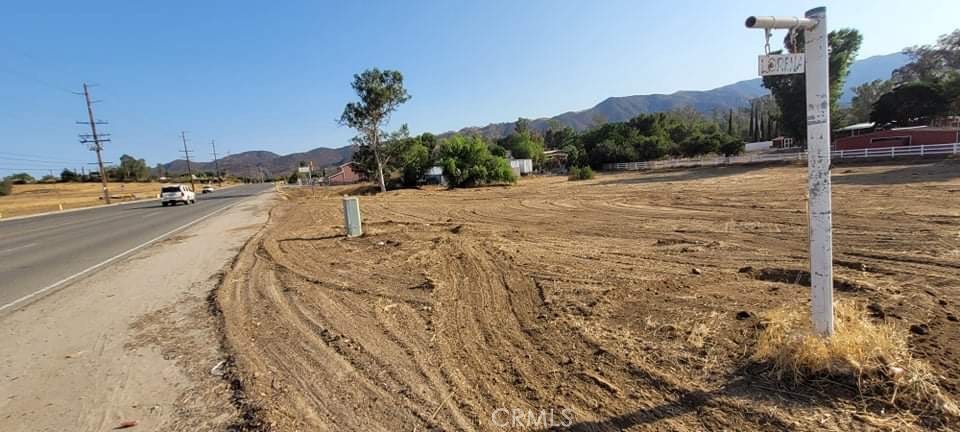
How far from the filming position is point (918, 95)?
49531mm

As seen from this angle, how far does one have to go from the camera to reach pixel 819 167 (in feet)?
10.4

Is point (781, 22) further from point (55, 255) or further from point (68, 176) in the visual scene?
point (68, 176)

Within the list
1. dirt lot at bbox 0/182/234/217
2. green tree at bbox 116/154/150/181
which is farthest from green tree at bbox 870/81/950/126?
green tree at bbox 116/154/150/181

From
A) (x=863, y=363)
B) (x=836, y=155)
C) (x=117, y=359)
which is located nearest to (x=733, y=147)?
(x=836, y=155)

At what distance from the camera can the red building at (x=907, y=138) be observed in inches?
1487

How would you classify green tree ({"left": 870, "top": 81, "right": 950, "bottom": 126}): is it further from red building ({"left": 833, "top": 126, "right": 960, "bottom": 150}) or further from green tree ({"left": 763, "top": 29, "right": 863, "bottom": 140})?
red building ({"left": 833, "top": 126, "right": 960, "bottom": 150})

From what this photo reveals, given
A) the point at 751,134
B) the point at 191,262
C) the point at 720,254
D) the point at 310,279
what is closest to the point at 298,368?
the point at 310,279

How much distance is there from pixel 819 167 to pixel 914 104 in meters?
66.5

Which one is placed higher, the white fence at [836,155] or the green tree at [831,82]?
the green tree at [831,82]

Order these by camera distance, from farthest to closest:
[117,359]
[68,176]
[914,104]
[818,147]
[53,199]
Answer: [68,176]
[53,199]
[914,104]
[117,359]
[818,147]

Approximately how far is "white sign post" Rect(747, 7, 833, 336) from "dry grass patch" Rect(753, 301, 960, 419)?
0.62ft

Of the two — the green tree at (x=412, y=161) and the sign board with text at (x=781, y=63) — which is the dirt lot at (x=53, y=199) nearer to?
the green tree at (x=412, y=161)

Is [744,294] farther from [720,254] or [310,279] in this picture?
[310,279]

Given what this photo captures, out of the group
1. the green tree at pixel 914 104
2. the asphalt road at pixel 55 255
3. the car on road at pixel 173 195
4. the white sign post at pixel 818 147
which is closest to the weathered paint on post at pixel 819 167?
the white sign post at pixel 818 147
